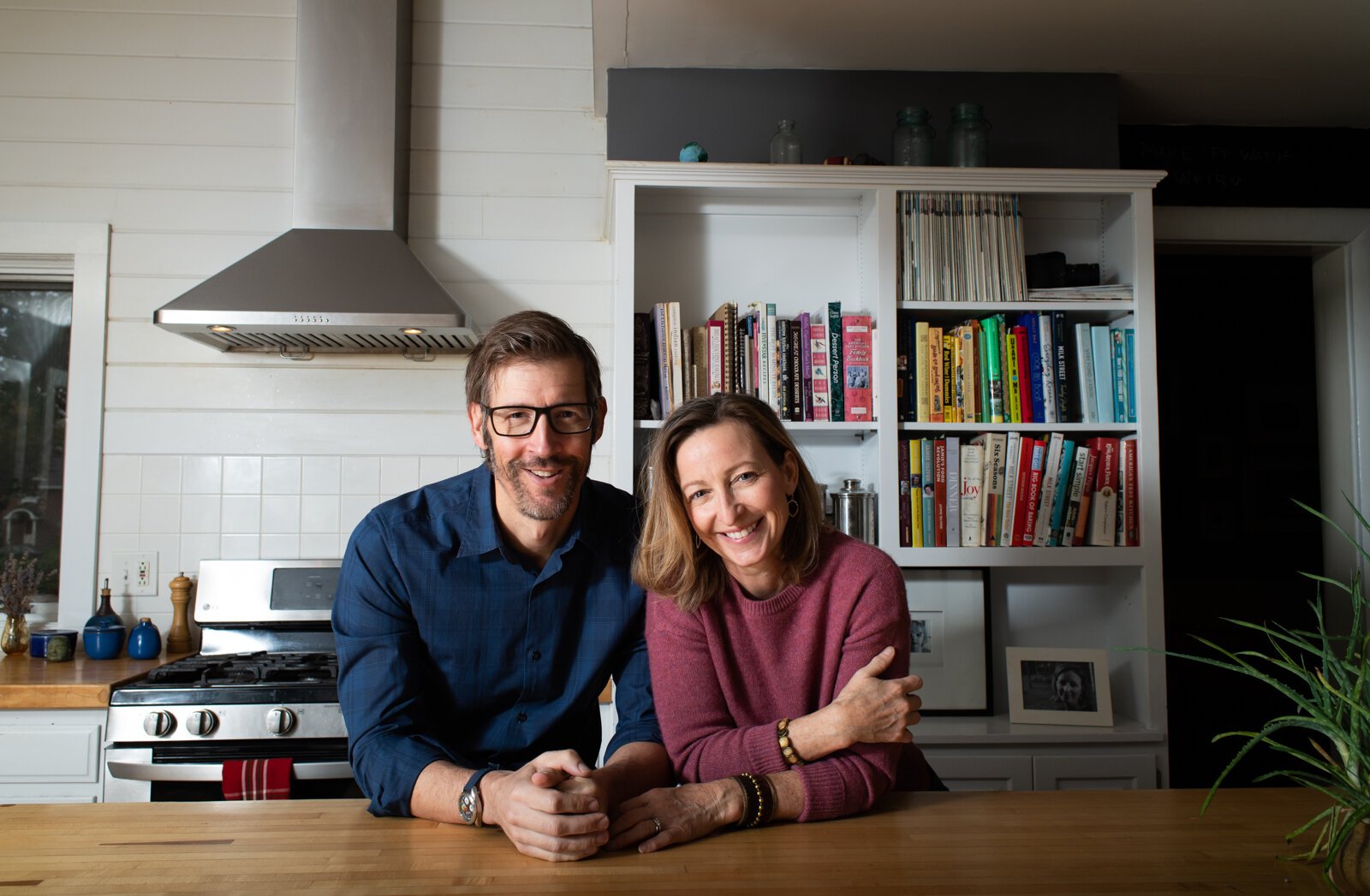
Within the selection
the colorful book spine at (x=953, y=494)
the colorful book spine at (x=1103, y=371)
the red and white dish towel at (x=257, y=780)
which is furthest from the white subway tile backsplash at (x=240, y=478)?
the colorful book spine at (x=1103, y=371)

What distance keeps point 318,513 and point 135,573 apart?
0.57 metres

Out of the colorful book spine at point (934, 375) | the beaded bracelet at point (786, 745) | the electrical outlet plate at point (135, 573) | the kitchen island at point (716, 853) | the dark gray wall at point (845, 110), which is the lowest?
the kitchen island at point (716, 853)

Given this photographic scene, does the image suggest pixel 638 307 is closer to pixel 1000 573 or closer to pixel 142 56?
Result: pixel 1000 573

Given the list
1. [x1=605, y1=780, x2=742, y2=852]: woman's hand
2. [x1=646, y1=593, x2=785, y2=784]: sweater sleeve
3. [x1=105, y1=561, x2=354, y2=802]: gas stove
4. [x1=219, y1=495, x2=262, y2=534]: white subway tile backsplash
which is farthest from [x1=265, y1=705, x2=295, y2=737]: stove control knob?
[x1=605, y1=780, x2=742, y2=852]: woman's hand

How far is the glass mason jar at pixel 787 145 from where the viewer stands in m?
2.58

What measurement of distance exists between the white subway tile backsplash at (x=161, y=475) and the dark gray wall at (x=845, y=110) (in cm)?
165

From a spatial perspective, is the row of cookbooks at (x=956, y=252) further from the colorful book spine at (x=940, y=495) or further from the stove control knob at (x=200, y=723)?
the stove control knob at (x=200, y=723)

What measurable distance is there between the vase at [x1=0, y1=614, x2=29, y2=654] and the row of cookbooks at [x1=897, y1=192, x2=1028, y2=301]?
2668 mm

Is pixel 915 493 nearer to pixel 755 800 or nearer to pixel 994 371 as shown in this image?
pixel 994 371

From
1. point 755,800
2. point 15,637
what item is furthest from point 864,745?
point 15,637

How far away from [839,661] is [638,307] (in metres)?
1.49

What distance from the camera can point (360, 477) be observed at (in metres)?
2.91

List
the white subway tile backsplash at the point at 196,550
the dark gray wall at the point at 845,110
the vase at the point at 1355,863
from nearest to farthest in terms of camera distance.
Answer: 1. the vase at the point at 1355,863
2. the dark gray wall at the point at 845,110
3. the white subway tile backsplash at the point at 196,550

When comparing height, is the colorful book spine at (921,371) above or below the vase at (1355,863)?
above
